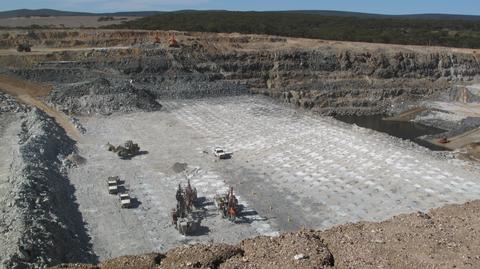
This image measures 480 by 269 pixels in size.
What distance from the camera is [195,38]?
1799 inches

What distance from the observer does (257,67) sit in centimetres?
4191

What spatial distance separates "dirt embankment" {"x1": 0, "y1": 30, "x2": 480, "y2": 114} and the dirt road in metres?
1.21

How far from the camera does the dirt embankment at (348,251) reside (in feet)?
27.0

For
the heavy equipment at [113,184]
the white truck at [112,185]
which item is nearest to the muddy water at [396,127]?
the heavy equipment at [113,184]

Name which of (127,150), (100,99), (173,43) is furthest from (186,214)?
(173,43)

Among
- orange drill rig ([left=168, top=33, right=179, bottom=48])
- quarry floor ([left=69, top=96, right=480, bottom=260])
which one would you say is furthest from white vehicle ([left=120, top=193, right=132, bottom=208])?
orange drill rig ([left=168, top=33, right=179, bottom=48])

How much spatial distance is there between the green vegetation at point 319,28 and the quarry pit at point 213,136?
44.4 feet

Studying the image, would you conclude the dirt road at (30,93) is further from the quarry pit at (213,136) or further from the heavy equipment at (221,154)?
the heavy equipment at (221,154)

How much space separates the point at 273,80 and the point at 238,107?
9.83m

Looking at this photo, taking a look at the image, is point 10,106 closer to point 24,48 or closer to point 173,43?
point 24,48

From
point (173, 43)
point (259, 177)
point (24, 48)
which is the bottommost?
point (259, 177)

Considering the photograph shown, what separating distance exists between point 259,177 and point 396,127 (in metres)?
19.2

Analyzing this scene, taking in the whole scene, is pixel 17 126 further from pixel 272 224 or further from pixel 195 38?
pixel 195 38

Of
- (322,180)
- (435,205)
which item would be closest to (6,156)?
(322,180)
